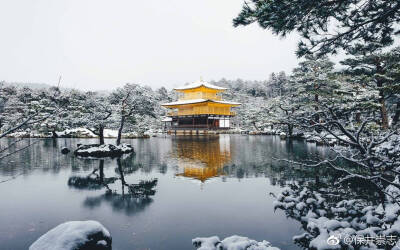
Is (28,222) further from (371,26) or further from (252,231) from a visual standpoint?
(371,26)

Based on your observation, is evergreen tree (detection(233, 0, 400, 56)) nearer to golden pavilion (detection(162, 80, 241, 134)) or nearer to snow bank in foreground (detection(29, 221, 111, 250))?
snow bank in foreground (detection(29, 221, 111, 250))

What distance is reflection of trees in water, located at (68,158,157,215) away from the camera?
6.22 m

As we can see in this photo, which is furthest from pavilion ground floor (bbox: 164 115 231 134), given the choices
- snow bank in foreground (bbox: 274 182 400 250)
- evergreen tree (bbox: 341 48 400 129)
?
snow bank in foreground (bbox: 274 182 400 250)

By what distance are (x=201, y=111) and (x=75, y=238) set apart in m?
32.0

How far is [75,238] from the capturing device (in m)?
3.69

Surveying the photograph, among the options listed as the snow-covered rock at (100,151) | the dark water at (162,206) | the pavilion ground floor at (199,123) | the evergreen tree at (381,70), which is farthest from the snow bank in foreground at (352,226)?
the pavilion ground floor at (199,123)

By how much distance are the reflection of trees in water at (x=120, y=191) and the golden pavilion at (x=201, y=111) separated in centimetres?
2550

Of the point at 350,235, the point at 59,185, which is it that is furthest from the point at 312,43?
the point at 59,185

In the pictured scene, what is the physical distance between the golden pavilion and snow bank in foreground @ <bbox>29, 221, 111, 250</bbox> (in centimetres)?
3046

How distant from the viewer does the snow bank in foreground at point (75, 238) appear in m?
3.60

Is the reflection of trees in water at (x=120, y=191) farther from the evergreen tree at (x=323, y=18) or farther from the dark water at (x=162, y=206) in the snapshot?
the evergreen tree at (x=323, y=18)

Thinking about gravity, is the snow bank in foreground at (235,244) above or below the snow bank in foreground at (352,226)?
below

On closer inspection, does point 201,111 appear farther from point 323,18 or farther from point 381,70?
point 323,18

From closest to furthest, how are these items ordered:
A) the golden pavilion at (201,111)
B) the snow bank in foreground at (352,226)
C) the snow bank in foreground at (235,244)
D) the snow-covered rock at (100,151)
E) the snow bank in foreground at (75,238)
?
1. the snow bank in foreground at (352,226)
2. the snow bank in foreground at (235,244)
3. the snow bank in foreground at (75,238)
4. the snow-covered rock at (100,151)
5. the golden pavilion at (201,111)
